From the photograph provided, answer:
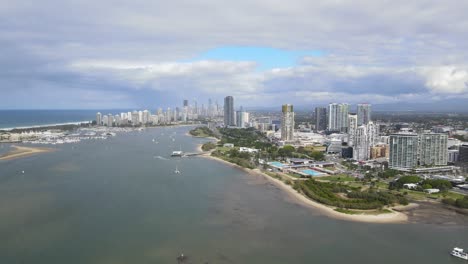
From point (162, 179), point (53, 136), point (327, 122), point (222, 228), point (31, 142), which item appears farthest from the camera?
point (327, 122)

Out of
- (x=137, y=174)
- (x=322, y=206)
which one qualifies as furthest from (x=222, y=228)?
(x=137, y=174)

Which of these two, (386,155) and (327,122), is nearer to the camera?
(386,155)

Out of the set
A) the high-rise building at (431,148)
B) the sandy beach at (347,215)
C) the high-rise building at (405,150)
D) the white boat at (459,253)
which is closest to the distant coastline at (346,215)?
the sandy beach at (347,215)

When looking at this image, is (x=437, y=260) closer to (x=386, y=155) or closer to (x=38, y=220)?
(x=38, y=220)

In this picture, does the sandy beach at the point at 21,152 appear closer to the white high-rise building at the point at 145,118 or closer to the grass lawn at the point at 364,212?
the grass lawn at the point at 364,212

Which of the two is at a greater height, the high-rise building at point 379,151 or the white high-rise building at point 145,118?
the white high-rise building at point 145,118

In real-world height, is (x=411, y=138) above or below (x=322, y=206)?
above

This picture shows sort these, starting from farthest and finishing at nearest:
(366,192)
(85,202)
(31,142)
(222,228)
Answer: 1. (31,142)
2. (366,192)
3. (85,202)
4. (222,228)

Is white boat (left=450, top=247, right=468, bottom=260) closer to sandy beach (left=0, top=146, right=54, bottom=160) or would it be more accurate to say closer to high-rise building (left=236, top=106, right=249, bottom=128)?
sandy beach (left=0, top=146, right=54, bottom=160)
